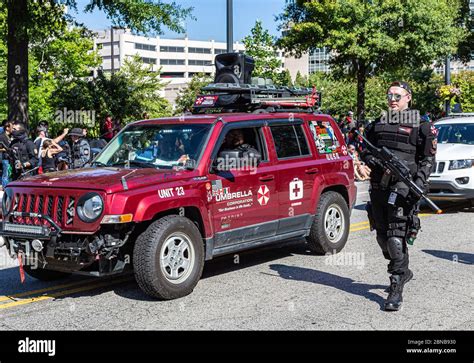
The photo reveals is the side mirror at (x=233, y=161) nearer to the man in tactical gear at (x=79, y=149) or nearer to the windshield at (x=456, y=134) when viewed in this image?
the man in tactical gear at (x=79, y=149)

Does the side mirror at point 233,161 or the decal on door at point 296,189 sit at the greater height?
the side mirror at point 233,161

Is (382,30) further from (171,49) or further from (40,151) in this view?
(171,49)

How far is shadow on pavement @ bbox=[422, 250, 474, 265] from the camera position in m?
8.27

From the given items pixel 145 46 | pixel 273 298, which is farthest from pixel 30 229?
pixel 145 46

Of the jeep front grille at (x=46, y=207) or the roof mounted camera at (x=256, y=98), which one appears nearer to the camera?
the jeep front grille at (x=46, y=207)

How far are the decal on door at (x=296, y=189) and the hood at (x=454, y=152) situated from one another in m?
5.37

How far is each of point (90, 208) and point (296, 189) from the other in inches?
111

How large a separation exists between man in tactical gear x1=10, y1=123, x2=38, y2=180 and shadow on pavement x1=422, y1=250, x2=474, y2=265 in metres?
8.53

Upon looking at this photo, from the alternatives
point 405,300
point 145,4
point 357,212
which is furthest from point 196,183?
point 145,4

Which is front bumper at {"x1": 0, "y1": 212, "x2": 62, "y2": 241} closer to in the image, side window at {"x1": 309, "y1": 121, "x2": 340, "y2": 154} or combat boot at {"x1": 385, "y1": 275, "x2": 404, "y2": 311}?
combat boot at {"x1": 385, "y1": 275, "x2": 404, "y2": 311}

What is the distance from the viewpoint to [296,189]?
8.02 m
